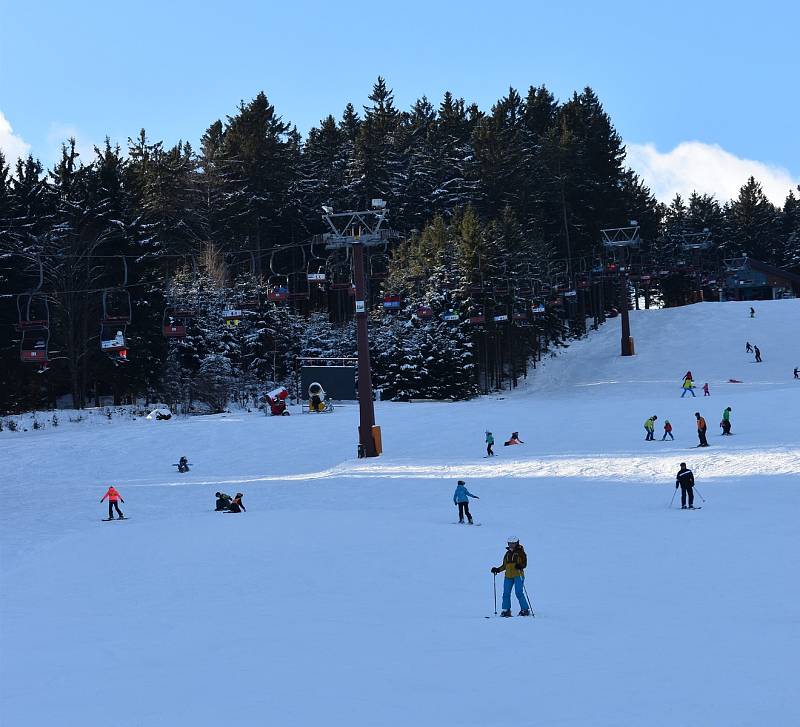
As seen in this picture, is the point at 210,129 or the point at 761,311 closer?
the point at 761,311

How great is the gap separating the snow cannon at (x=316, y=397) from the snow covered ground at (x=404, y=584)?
8502mm

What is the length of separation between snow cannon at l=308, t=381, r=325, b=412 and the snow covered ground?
27.9 feet

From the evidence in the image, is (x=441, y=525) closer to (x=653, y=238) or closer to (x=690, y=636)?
(x=690, y=636)

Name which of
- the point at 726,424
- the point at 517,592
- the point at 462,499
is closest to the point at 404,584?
the point at 517,592

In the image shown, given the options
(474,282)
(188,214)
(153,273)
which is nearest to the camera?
(153,273)

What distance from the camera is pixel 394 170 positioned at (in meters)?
89.6

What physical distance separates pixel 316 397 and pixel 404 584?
33.8 metres

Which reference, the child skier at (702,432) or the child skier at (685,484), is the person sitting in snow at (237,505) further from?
the child skier at (702,432)

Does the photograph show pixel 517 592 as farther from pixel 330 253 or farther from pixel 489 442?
pixel 330 253

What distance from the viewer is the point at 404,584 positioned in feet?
55.1

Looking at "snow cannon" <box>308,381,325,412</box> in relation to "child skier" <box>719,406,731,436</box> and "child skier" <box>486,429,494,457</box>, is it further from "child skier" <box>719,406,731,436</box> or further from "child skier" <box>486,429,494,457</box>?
"child skier" <box>719,406,731,436</box>

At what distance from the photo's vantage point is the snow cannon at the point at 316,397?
49.6 metres

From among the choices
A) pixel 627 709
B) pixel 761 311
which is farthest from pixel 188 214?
pixel 627 709

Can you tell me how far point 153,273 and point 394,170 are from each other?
32222 mm
